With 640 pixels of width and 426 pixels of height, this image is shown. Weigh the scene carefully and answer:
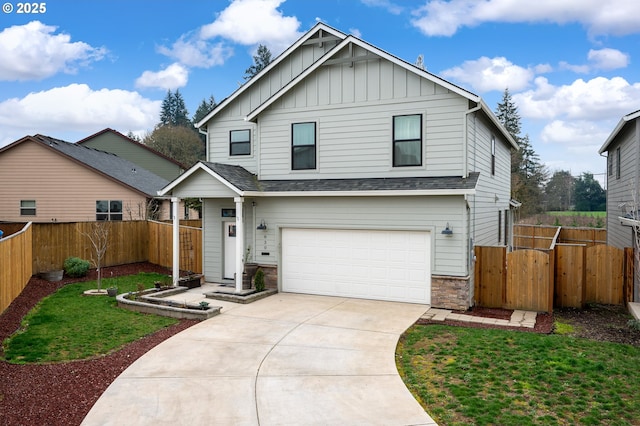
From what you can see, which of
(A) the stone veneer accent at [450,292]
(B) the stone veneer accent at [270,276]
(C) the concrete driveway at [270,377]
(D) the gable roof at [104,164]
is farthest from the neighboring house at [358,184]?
(D) the gable roof at [104,164]

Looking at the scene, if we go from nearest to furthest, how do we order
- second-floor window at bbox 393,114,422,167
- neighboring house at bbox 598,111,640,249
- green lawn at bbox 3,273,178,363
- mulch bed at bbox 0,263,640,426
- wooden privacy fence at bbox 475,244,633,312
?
mulch bed at bbox 0,263,640,426 < green lawn at bbox 3,273,178,363 < wooden privacy fence at bbox 475,244,633,312 < second-floor window at bbox 393,114,422,167 < neighboring house at bbox 598,111,640,249

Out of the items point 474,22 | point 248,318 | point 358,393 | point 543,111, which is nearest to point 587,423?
point 358,393

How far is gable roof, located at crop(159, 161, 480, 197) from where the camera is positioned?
11883mm

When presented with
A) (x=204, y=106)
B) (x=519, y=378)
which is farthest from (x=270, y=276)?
(x=204, y=106)

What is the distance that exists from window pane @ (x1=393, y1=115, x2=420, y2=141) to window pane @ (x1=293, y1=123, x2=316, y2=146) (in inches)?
97.8

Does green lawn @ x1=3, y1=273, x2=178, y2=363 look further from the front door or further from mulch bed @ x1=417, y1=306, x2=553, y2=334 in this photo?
mulch bed @ x1=417, y1=306, x2=553, y2=334

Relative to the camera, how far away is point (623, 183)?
15.6 m

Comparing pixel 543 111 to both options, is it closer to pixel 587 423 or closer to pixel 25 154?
pixel 25 154

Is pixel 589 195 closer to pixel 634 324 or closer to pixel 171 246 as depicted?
pixel 634 324

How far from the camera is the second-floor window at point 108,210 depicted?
2481 cm

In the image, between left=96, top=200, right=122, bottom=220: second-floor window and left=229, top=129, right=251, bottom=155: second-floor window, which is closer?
left=229, top=129, right=251, bottom=155: second-floor window

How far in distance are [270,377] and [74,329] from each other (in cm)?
510

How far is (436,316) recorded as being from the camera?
11180 millimetres

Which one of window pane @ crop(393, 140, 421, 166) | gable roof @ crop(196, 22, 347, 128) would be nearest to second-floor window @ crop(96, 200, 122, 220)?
gable roof @ crop(196, 22, 347, 128)
